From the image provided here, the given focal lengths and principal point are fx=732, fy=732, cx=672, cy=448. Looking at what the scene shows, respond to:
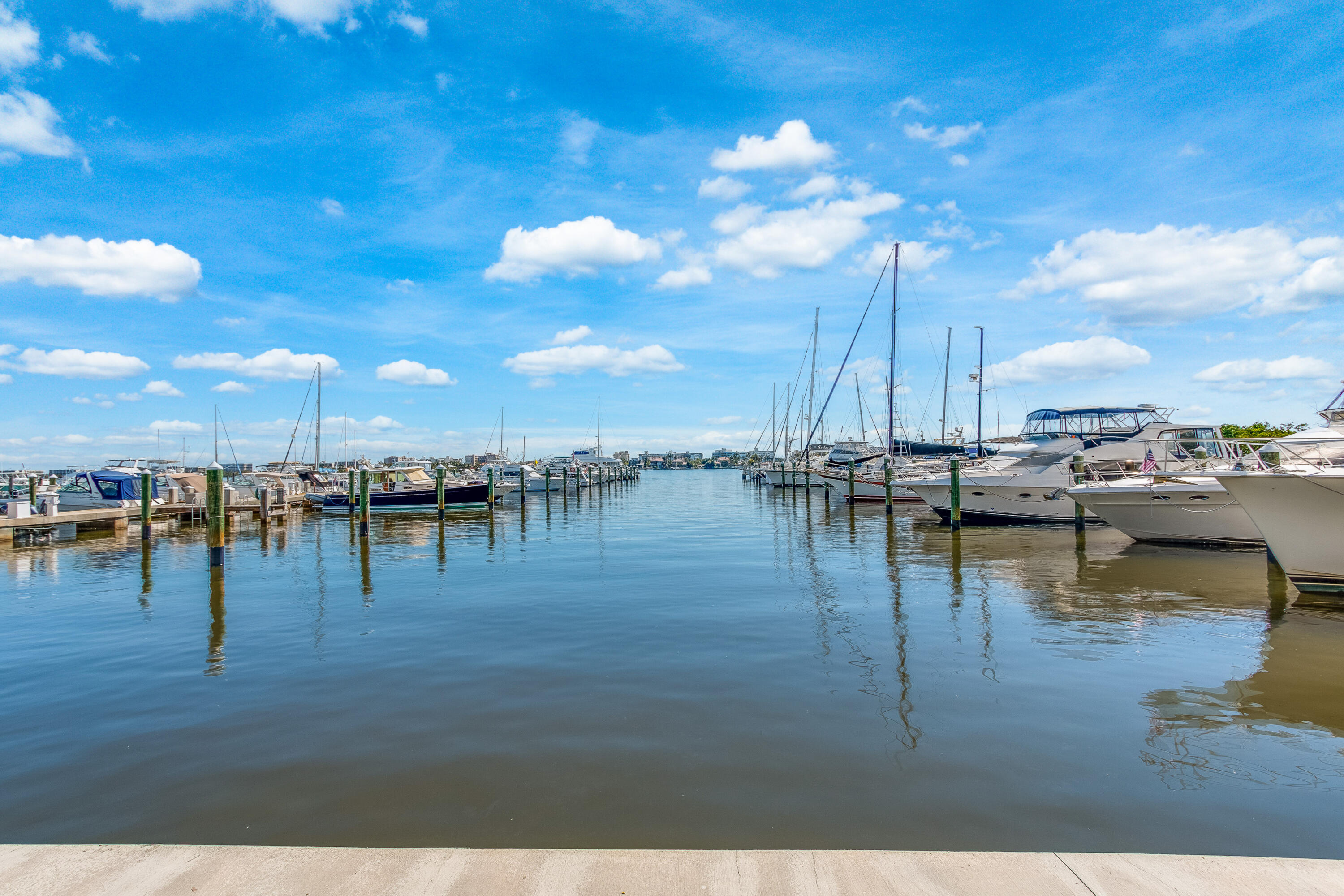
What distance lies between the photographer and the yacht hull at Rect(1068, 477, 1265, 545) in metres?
20.8

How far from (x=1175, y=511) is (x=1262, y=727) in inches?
664

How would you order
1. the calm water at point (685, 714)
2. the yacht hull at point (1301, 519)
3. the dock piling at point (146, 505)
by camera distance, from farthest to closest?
the dock piling at point (146, 505)
the yacht hull at point (1301, 519)
the calm water at point (685, 714)

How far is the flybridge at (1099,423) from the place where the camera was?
1129 inches

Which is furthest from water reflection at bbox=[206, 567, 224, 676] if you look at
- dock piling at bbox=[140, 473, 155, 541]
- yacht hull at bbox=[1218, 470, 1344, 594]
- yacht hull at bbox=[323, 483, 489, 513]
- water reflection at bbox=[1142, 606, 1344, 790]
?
yacht hull at bbox=[323, 483, 489, 513]

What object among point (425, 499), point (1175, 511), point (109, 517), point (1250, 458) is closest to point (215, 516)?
point (109, 517)

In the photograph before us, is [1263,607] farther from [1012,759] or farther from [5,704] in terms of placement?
[5,704]

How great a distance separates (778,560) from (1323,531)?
11170 millimetres

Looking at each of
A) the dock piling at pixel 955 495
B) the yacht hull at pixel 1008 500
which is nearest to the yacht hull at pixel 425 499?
the yacht hull at pixel 1008 500

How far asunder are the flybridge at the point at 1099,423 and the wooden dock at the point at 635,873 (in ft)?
91.5

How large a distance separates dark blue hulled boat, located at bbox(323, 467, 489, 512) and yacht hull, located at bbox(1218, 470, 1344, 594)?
38870 mm

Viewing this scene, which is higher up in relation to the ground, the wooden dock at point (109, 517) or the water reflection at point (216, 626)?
the wooden dock at point (109, 517)

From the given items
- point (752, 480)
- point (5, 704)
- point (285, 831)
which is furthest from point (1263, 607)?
point (752, 480)

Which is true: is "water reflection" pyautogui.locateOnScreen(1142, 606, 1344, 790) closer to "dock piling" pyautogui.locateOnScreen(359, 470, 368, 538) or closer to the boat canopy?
"dock piling" pyautogui.locateOnScreen(359, 470, 368, 538)

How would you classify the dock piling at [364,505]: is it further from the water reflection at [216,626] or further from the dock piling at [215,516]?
the water reflection at [216,626]
